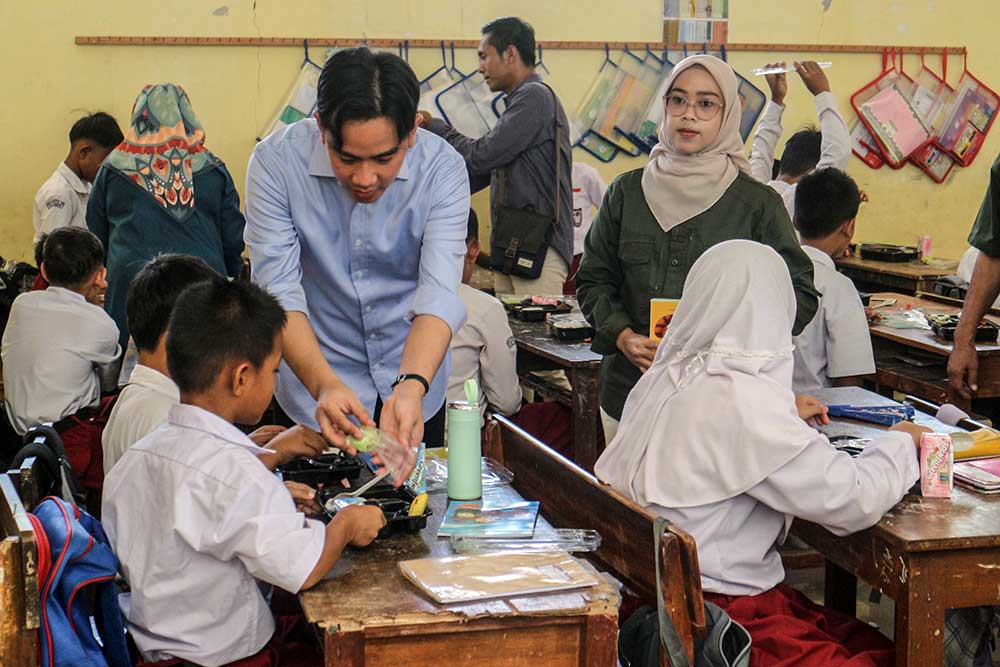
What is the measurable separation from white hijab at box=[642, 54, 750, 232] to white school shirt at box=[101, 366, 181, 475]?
4.40 feet

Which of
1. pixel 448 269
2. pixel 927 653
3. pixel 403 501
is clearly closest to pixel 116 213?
pixel 448 269

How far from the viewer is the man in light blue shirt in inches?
93.7

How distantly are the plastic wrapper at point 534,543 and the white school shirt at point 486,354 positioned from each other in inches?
81.5

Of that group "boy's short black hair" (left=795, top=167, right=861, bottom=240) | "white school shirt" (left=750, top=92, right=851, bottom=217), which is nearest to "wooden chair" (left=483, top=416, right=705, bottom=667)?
"boy's short black hair" (left=795, top=167, right=861, bottom=240)

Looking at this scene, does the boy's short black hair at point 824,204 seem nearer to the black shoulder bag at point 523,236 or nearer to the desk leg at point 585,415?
the desk leg at point 585,415

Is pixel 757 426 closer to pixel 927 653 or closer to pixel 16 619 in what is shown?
pixel 927 653

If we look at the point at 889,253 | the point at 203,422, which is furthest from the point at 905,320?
the point at 203,422

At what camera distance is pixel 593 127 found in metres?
7.74

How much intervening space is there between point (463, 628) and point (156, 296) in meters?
1.45

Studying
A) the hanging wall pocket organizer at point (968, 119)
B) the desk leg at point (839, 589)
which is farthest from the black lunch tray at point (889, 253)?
the desk leg at point (839, 589)

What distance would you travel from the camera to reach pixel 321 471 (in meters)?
2.45

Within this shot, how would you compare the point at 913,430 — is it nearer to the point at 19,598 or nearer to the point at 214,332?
the point at 214,332

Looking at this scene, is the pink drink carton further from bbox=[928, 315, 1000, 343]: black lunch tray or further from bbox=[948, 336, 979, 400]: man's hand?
bbox=[928, 315, 1000, 343]: black lunch tray

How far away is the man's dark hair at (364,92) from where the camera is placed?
7.45 feet
